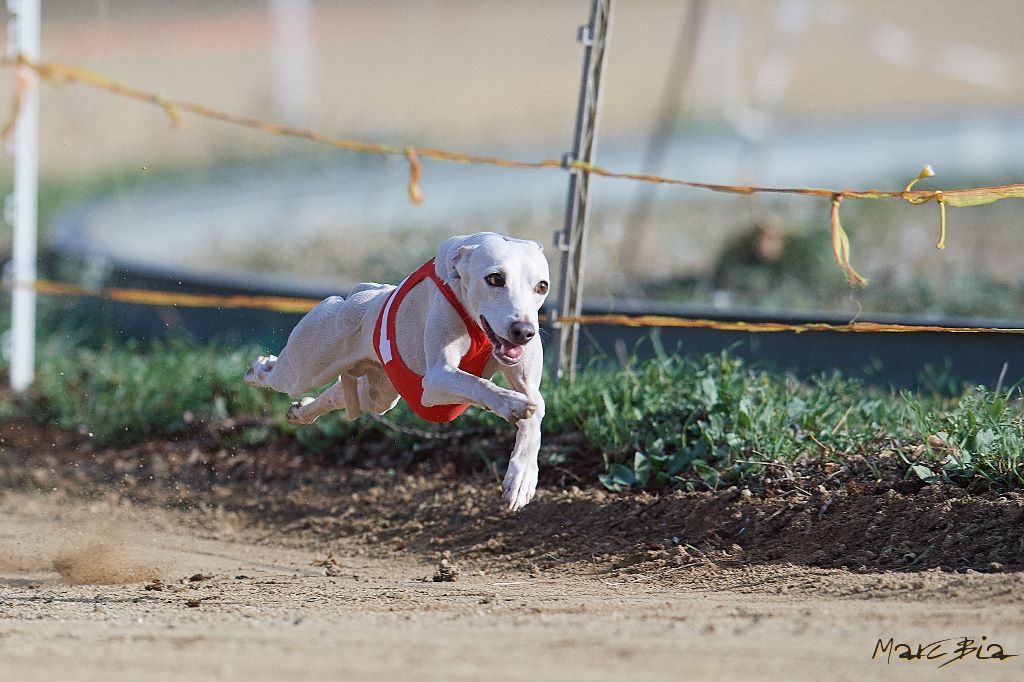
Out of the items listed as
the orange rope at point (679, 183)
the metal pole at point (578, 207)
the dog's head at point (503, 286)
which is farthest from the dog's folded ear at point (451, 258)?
the metal pole at point (578, 207)

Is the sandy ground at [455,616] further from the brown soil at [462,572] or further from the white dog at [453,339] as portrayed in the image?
the white dog at [453,339]

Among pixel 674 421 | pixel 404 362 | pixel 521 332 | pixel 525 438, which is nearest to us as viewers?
pixel 521 332

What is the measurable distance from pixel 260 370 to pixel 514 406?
5.41 ft

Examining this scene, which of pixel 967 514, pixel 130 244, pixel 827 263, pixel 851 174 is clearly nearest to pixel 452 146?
pixel 851 174

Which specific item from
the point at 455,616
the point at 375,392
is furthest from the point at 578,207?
the point at 455,616

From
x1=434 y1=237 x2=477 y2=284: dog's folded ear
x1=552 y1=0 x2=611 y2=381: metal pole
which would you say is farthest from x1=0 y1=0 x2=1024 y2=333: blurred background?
x1=434 y1=237 x2=477 y2=284: dog's folded ear

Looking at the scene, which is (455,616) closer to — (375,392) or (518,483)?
(518,483)

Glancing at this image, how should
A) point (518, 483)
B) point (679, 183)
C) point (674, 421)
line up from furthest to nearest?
point (674, 421)
point (679, 183)
point (518, 483)

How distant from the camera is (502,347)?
4531mm

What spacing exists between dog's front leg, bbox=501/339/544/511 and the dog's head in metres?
0.10

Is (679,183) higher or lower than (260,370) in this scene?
higher

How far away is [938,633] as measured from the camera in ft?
13.6

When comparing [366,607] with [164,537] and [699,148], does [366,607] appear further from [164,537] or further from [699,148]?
[699,148]

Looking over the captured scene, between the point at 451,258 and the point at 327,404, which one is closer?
the point at 451,258
